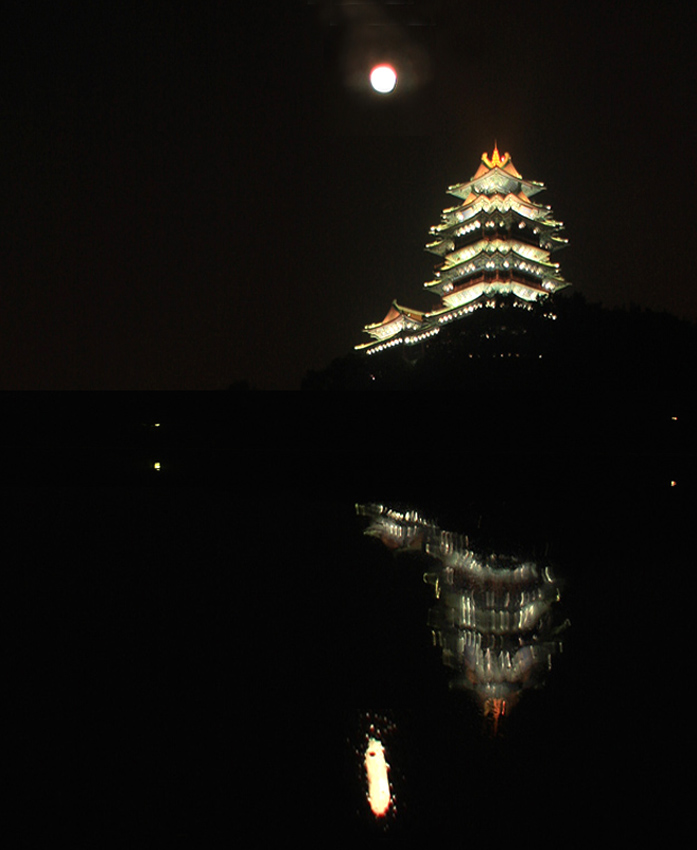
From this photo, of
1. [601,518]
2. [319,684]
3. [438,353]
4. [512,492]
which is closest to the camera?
[319,684]

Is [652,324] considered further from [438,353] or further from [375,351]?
[375,351]

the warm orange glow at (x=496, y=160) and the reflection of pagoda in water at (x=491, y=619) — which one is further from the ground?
the warm orange glow at (x=496, y=160)

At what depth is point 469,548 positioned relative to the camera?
16.6ft

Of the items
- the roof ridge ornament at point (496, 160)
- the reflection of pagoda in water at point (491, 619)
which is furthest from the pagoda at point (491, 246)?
the reflection of pagoda in water at point (491, 619)

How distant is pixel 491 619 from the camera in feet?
11.3

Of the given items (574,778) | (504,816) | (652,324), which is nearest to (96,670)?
(504,816)

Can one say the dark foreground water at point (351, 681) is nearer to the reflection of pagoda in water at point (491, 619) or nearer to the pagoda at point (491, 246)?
the reflection of pagoda in water at point (491, 619)

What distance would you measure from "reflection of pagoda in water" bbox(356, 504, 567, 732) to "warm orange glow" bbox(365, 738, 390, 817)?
0.50 metres

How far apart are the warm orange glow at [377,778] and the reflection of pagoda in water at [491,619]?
0.50 meters

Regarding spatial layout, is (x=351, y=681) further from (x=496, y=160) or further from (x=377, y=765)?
(x=496, y=160)

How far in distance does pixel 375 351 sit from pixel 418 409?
22.7 metres

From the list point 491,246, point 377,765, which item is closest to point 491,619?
point 377,765

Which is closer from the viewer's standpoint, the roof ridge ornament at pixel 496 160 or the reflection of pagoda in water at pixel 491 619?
the reflection of pagoda in water at pixel 491 619

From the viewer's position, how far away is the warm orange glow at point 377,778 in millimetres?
→ 1964
